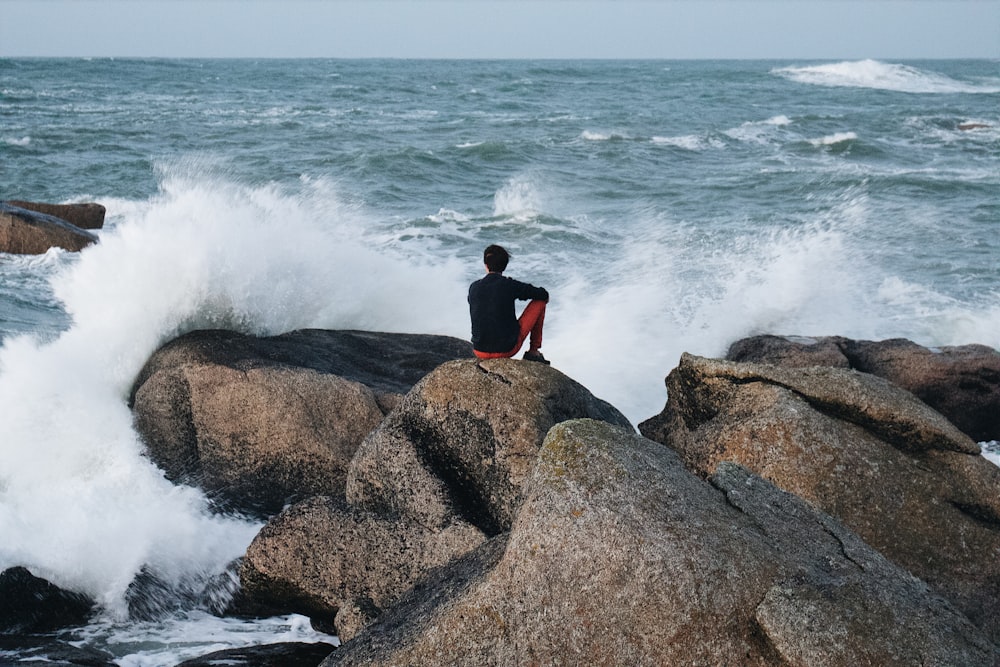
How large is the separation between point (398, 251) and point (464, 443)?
9.65m

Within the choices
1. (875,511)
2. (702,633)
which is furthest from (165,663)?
(875,511)

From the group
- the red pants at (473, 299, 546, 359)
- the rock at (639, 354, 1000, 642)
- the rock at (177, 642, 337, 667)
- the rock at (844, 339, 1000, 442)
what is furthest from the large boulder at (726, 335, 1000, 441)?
the rock at (177, 642, 337, 667)

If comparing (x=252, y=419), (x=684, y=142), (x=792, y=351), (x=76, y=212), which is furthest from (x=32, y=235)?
(x=684, y=142)

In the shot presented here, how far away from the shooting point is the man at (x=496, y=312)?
19.4 ft

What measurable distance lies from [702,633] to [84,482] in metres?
4.73

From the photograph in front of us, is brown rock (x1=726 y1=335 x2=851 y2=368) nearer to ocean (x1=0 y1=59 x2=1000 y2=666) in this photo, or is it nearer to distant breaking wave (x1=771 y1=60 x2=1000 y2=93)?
ocean (x1=0 y1=59 x2=1000 y2=666)

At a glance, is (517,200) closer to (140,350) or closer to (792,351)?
(792,351)

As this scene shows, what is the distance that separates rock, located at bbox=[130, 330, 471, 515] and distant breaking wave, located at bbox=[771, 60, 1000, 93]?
→ 191 ft

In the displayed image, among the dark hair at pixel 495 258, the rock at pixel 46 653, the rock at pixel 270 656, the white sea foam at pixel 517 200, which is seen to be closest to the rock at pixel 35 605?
the rock at pixel 46 653

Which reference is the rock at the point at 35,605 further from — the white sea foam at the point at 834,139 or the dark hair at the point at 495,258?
the white sea foam at the point at 834,139

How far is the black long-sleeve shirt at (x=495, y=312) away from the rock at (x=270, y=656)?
2086mm

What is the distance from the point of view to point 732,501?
381cm

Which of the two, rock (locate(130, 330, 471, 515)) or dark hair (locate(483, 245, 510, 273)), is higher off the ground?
dark hair (locate(483, 245, 510, 273))

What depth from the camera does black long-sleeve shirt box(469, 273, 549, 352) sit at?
19.4ft
